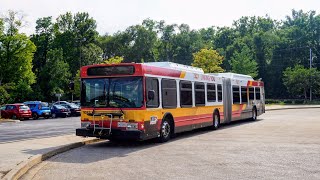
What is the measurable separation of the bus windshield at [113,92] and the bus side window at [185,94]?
3.46m

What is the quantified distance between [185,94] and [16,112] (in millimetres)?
25553

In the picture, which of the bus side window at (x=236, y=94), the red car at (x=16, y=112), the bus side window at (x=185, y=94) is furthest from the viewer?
the red car at (x=16, y=112)

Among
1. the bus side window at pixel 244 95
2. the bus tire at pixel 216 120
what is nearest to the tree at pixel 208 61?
the bus side window at pixel 244 95

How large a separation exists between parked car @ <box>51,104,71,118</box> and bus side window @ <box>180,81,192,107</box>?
83.5 ft

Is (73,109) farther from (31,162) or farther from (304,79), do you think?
(304,79)

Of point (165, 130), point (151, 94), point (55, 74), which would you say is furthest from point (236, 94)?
point (55, 74)

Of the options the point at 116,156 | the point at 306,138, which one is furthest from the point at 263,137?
the point at 116,156

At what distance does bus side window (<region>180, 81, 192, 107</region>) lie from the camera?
16.9 meters

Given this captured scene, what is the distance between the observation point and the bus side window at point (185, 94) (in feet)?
55.3

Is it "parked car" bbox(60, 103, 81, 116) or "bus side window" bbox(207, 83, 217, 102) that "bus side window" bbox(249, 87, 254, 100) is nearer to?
"bus side window" bbox(207, 83, 217, 102)

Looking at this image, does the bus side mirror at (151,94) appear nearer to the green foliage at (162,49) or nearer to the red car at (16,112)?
the red car at (16,112)

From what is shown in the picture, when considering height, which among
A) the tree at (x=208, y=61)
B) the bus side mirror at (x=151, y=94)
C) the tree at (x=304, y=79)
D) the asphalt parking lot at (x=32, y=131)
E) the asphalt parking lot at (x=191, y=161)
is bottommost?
the asphalt parking lot at (x=191, y=161)

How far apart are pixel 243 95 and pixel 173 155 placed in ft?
46.5

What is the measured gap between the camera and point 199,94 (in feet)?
61.5
